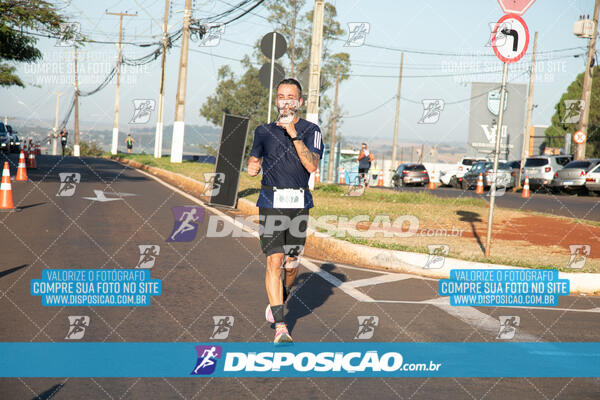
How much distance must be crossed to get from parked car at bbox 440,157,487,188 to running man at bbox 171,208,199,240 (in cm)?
2727

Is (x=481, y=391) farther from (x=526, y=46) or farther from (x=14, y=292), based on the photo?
(x=526, y=46)

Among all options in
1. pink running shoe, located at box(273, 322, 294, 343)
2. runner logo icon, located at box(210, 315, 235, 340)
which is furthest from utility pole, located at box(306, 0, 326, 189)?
pink running shoe, located at box(273, 322, 294, 343)

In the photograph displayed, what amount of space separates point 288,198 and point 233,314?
4.57 ft

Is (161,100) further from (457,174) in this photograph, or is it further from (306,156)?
(306,156)

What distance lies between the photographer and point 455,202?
62.5 ft

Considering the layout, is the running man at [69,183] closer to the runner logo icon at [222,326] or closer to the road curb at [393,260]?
the road curb at [393,260]

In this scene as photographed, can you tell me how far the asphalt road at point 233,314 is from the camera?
4223 millimetres

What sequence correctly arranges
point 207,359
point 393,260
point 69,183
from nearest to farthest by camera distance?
point 207,359 < point 393,260 < point 69,183

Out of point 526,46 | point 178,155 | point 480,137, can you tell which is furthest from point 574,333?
point 480,137

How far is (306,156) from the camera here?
508 centimetres

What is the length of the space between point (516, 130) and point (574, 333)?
226 ft

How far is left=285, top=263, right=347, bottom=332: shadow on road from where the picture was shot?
6.17 metres

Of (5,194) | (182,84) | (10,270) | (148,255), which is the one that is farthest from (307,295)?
(182,84)

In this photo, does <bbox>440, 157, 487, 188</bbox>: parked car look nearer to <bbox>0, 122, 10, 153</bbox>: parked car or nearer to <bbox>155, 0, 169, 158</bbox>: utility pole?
<bbox>155, 0, 169, 158</bbox>: utility pole
